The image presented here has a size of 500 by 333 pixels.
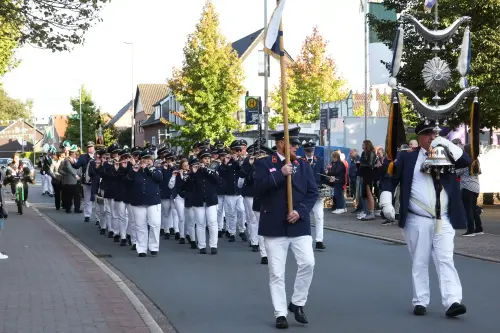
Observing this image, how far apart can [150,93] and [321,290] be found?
→ 304 feet

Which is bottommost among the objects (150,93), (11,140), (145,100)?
(11,140)

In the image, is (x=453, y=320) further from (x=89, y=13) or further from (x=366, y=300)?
(x=89, y=13)

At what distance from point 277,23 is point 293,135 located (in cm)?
116

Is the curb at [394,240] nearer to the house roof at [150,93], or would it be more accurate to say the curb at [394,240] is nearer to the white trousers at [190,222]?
the white trousers at [190,222]

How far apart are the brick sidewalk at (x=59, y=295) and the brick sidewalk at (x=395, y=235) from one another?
236 inches

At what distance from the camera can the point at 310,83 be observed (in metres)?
57.7

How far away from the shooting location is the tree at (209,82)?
5078 centimetres

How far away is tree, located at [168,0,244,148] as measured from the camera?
50781 mm

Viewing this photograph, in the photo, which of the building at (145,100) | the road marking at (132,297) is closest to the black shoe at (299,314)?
the road marking at (132,297)

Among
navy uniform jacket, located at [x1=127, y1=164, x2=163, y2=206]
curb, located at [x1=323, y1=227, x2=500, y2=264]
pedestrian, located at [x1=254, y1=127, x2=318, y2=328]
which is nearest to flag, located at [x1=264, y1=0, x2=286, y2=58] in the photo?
pedestrian, located at [x1=254, y1=127, x2=318, y2=328]

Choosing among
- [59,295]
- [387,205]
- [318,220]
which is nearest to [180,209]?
[318,220]

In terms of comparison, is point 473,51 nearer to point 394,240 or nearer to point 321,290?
point 394,240

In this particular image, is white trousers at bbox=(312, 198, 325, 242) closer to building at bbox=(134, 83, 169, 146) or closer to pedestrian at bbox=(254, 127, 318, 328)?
pedestrian at bbox=(254, 127, 318, 328)

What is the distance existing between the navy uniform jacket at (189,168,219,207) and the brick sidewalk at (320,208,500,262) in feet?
12.1
